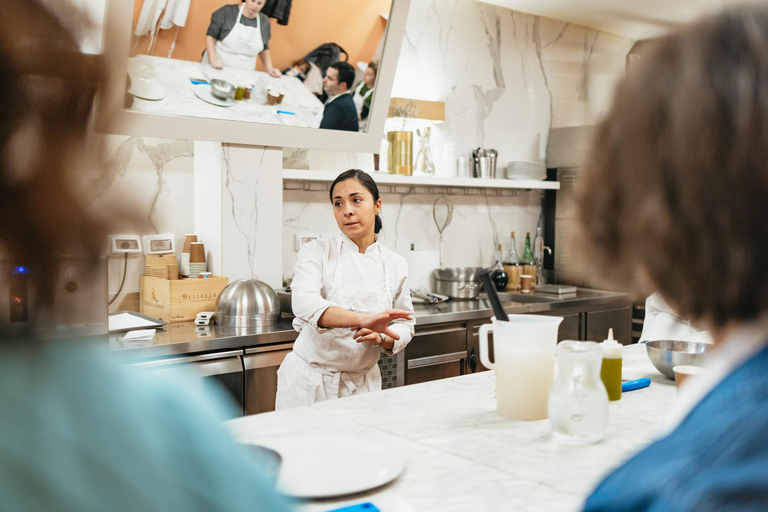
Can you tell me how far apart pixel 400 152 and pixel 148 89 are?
1706 millimetres

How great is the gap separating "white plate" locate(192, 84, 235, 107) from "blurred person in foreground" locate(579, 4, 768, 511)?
2.88 meters

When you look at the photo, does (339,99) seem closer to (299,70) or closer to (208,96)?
(299,70)

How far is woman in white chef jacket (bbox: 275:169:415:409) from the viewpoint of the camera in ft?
8.51

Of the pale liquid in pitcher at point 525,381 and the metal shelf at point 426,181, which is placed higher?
the metal shelf at point 426,181

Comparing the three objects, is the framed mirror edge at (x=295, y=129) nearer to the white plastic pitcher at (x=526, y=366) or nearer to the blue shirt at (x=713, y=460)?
the white plastic pitcher at (x=526, y=366)

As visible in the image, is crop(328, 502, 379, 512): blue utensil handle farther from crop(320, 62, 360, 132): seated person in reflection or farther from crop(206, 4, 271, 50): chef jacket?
crop(320, 62, 360, 132): seated person in reflection

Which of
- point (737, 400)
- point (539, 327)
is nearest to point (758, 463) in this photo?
point (737, 400)

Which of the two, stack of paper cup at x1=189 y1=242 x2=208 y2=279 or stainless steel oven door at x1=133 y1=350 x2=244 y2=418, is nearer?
stainless steel oven door at x1=133 y1=350 x2=244 y2=418

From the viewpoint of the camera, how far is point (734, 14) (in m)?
0.55

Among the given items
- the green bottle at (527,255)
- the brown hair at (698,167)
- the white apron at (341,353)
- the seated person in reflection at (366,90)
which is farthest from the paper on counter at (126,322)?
the green bottle at (527,255)

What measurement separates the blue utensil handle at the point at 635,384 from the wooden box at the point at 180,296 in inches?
86.8

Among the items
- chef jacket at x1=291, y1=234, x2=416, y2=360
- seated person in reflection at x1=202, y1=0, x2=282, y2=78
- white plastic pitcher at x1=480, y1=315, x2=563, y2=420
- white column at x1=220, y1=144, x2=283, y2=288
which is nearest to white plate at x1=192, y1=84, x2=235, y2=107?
seated person in reflection at x1=202, y1=0, x2=282, y2=78

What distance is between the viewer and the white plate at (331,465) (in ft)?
3.53

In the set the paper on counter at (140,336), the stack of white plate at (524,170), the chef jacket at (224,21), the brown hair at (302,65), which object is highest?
the chef jacket at (224,21)
